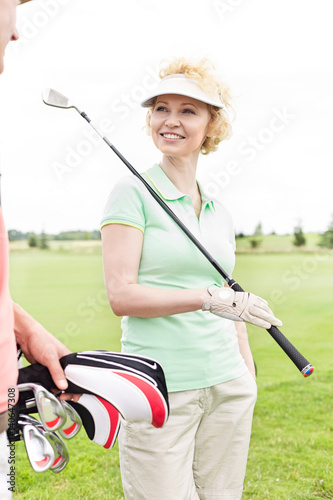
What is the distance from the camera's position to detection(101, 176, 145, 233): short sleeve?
5.01 feet

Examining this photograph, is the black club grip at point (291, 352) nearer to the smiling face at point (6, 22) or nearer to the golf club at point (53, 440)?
the golf club at point (53, 440)

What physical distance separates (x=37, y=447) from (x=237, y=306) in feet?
2.48

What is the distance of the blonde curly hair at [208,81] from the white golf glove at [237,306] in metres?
0.58

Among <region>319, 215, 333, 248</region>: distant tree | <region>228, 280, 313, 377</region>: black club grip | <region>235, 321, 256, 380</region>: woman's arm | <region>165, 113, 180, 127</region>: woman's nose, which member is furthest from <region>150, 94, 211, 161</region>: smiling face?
<region>319, 215, 333, 248</region>: distant tree

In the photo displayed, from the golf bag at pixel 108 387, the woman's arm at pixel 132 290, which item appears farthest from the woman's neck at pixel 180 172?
the golf bag at pixel 108 387

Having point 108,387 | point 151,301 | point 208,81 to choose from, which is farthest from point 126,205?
point 108,387

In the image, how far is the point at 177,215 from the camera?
1682mm

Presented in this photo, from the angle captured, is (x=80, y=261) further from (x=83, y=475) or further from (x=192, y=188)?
(x=192, y=188)

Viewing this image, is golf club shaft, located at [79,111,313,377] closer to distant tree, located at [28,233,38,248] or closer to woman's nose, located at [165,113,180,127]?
woman's nose, located at [165,113,180,127]

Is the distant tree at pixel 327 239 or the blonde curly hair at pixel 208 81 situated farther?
the distant tree at pixel 327 239

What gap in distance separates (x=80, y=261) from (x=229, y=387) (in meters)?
13.0

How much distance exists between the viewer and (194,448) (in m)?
1.72

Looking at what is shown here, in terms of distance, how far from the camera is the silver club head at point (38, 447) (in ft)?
3.18

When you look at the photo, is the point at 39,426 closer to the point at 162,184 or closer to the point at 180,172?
the point at 162,184
